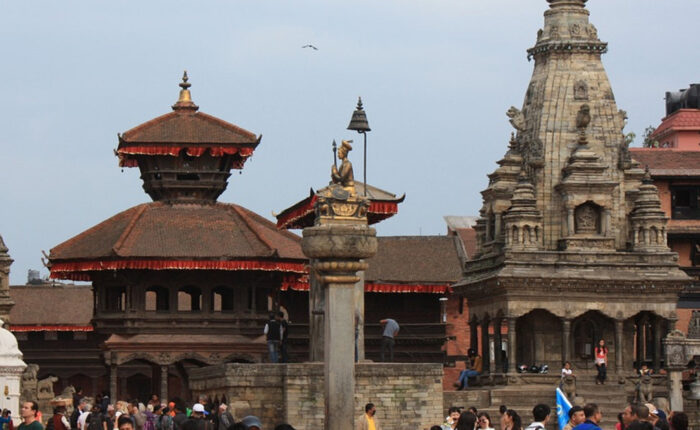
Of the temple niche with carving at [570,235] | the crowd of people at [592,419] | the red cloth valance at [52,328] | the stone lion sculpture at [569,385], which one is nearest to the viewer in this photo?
the crowd of people at [592,419]

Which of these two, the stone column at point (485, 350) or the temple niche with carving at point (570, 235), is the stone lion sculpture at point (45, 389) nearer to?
the temple niche with carving at point (570, 235)

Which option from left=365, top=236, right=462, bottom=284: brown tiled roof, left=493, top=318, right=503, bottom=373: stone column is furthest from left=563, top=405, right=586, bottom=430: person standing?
left=365, top=236, right=462, bottom=284: brown tiled roof

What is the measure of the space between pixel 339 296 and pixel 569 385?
20.3m

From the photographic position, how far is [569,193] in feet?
182

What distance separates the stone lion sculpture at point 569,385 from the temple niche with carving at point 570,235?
8.52ft

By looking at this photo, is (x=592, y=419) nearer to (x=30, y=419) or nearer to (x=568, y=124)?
(x=30, y=419)

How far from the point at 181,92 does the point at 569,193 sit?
44.9 ft

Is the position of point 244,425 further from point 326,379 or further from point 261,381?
point 261,381

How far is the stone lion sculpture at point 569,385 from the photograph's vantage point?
50.1 meters

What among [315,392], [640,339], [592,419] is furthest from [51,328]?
[592,419]

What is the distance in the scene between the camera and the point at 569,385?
165ft

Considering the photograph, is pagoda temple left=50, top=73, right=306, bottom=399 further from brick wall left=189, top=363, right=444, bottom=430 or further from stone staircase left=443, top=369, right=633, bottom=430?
brick wall left=189, top=363, right=444, bottom=430

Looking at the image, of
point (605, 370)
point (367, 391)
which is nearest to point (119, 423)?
point (367, 391)

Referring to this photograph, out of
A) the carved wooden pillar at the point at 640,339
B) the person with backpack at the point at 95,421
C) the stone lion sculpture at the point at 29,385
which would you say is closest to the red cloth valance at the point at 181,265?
the stone lion sculpture at the point at 29,385
